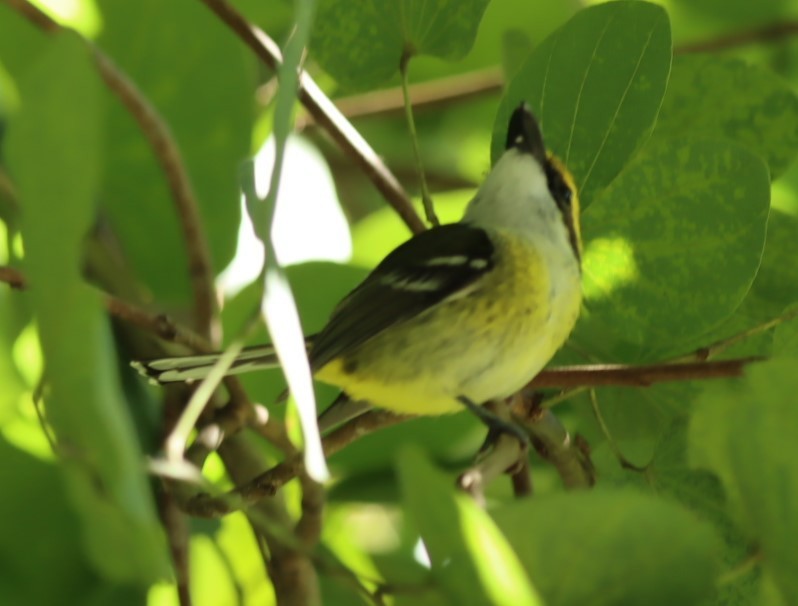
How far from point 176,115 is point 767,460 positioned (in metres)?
1.20

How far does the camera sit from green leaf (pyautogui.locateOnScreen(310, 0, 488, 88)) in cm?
162

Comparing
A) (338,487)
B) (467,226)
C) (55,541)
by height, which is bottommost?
(338,487)

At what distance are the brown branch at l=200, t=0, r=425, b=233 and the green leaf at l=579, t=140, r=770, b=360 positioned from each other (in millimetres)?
349

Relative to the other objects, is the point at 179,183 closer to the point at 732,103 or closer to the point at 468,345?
the point at 468,345

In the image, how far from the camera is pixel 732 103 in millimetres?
1710

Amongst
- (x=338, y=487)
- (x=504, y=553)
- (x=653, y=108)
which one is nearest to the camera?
(x=504, y=553)

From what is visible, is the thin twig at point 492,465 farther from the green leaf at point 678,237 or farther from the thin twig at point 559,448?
the green leaf at point 678,237

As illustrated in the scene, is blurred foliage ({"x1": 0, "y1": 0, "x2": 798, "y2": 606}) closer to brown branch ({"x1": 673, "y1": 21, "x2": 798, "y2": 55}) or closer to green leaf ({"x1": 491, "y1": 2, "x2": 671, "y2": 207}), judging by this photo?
green leaf ({"x1": 491, "y1": 2, "x2": 671, "y2": 207})

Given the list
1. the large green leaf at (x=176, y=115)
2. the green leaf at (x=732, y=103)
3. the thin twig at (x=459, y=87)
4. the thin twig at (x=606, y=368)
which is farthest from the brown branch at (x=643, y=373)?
the thin twig at (x=459, y=87)

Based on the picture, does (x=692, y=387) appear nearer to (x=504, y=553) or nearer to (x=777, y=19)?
(x=504, y=553)

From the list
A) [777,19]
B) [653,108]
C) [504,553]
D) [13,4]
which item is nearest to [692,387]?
[653,108]

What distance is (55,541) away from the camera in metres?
1.55

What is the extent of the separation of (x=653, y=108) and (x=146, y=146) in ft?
2.66

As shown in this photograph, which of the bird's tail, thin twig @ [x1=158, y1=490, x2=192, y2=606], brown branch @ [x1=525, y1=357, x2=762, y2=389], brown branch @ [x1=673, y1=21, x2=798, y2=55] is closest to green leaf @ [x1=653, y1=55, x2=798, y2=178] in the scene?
brown branch @ [x1=525, y1=357, x2=762, y2=389]
